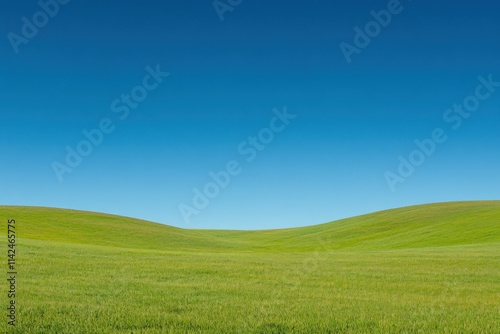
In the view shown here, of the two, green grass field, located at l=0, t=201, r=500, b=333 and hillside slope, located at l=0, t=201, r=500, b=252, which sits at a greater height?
hillside slope, located at l=0, t=201, r=500, b=252

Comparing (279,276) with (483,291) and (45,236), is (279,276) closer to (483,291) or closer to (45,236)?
(483,291)

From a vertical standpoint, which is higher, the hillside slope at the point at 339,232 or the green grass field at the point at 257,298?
the hillside slope at the point at 339,232

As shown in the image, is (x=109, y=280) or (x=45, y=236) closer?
(x=109, y=280)

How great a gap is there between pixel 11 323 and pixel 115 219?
82.1 m

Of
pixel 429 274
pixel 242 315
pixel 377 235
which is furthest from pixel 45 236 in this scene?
pixel 242 315

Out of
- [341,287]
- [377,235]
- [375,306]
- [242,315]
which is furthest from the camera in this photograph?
[377,235]

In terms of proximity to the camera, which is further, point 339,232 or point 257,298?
point 339,232

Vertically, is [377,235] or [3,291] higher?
[377,235]

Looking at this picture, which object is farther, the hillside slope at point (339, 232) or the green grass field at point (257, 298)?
the hillside slope at point (339, 232)

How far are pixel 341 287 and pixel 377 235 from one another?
57.9 meters

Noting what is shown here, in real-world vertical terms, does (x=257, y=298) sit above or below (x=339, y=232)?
below

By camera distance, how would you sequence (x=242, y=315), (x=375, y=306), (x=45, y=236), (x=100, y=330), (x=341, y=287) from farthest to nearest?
(x=45, y=236)
(x=341, y=287)
(x=375, y=306)
(x=242, y=315)
(x=100, y=330)

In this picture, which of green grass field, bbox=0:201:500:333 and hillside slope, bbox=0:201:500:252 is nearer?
green grass field, bbox=0:201:500:333

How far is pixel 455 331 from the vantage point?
8.40 m
